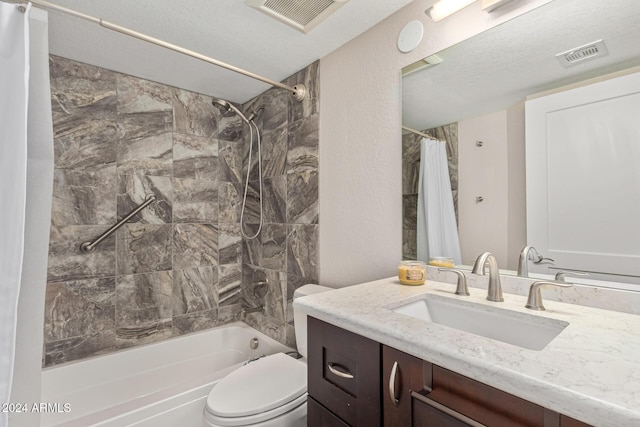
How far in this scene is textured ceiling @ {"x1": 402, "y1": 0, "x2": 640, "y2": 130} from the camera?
0.91 m

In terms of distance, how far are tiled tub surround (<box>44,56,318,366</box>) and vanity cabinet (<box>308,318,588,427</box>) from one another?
980 millimetres

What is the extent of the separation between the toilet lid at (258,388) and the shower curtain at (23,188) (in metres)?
0.63

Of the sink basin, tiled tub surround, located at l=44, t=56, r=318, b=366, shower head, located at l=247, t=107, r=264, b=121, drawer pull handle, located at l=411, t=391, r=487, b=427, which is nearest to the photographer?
drawer pull handle, located at l=411, t=391, r=487, b=427

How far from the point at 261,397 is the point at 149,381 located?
1198 millimetres

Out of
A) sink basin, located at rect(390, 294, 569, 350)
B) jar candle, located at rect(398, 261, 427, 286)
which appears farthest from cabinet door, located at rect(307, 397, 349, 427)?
jar candle, located at rect(398, 261, 427, 286)

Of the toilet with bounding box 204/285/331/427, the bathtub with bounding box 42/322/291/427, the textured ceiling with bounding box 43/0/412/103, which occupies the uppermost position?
the textured ceiling with bounding box 43/0/412/103

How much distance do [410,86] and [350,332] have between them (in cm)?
114

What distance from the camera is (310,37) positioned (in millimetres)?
1649

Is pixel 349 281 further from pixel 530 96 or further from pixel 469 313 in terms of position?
pixel 530 96

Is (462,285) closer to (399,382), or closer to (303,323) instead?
(399,382)

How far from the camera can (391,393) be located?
0.74m

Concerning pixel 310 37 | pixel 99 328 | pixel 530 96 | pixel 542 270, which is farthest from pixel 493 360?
pixel 99 328

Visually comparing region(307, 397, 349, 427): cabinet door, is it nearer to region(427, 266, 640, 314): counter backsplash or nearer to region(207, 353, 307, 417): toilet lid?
region(207, 353, 307, 417): toilet lid

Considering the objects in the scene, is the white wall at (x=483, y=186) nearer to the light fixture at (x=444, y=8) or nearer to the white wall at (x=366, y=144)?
the white wall at (x=366, y=144)
